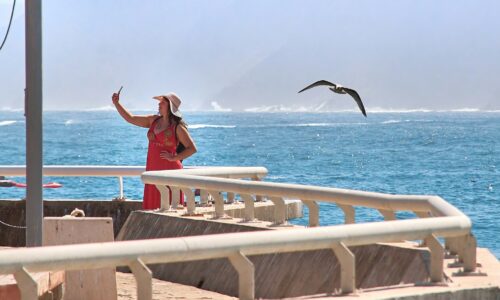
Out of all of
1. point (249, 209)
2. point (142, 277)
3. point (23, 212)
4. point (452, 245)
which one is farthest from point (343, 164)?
point (142, 277)

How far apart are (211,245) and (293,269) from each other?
8.83 feet

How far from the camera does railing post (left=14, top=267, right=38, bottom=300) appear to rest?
5750mm

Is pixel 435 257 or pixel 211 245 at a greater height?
pixel 211 245

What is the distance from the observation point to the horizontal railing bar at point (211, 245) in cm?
573

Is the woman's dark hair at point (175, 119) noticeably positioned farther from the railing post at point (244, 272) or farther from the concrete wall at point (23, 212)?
the railing post at point (244, 272)

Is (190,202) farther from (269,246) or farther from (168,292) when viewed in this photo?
(269,246)

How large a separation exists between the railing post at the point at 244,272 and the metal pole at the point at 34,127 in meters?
2.06

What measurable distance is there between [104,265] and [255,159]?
90.4 meters

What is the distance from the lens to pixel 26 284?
5.80m

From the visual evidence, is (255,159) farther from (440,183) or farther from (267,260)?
(267,260)

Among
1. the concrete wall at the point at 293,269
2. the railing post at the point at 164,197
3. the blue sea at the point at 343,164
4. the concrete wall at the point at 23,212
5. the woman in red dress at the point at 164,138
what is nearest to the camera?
the concrete wall at the point at 293,269

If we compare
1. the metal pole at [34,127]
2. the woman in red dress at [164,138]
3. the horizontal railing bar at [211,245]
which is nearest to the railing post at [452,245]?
the horizontal railing bar at [211,245]

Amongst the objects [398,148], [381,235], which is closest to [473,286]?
[381,235]

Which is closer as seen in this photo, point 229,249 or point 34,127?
point 229,249
